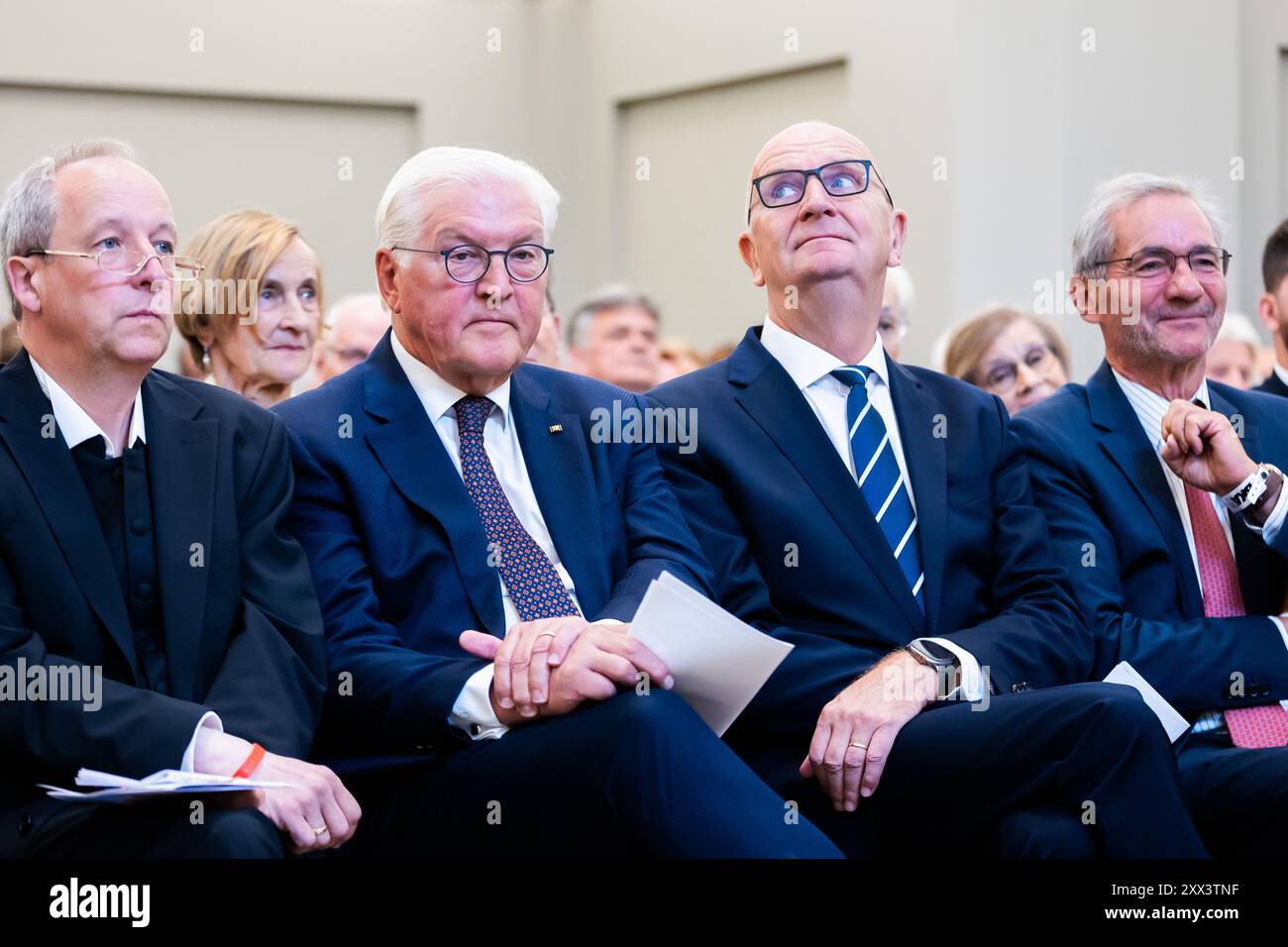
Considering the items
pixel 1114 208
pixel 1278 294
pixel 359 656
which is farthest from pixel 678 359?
pixel 359 656

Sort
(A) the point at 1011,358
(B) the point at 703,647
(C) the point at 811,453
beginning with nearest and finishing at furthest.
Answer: (B) the point at 703,647 < (C) the point at 811,453 < (A) the point at 1011,358

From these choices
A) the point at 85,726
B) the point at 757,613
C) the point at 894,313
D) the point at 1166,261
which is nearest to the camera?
the point at 85,726

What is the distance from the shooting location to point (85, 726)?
2.38 meters

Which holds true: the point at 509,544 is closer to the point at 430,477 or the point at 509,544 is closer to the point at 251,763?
the point at 430,477

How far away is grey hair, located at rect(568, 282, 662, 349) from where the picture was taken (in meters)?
6.51

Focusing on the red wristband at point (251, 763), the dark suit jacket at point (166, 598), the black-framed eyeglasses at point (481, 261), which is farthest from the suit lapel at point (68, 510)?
the black-framed eyeglasses at point (481, 261)

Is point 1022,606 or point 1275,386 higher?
point 1275,386

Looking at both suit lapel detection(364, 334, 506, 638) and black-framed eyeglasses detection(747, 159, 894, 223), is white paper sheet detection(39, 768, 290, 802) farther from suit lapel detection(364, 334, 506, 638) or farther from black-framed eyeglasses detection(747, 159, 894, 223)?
black-framed eyeglasses detection(747, 159, 894, 223)

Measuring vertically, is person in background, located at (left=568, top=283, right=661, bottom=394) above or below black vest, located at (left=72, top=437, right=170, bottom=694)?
above

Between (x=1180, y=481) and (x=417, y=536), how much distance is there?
5.00ft

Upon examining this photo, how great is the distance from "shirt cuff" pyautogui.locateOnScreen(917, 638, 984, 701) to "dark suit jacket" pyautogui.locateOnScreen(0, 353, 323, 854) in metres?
1.05

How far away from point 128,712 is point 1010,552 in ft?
5.16

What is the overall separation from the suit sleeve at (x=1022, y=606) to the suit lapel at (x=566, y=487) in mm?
A: 626

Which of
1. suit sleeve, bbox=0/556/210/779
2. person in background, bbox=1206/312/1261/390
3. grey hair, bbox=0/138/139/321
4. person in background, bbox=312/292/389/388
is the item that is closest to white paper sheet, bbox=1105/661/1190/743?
suit sleeve, bbox=0/556/210/779
